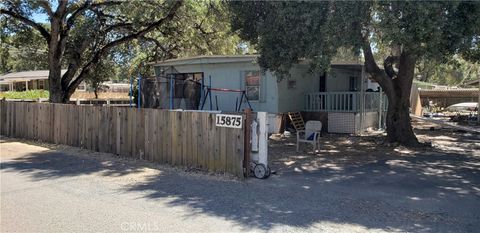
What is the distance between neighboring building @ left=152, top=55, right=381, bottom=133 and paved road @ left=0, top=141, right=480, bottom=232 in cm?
727

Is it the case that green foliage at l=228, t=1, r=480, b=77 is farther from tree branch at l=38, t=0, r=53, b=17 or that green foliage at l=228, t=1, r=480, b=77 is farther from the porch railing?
tree branch at l=38, t=0, r=53, b=17

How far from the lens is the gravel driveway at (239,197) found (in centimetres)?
540

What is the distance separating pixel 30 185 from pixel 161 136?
2.98m

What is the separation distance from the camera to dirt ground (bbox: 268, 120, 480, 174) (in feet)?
33.1

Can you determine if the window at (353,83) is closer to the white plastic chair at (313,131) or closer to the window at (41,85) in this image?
the white plastic chair at (313,131)

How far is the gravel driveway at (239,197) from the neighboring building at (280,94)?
669cm

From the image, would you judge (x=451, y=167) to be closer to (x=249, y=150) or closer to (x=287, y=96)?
(x=249, y=150)

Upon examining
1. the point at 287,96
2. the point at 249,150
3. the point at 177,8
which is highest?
the point at 177,8

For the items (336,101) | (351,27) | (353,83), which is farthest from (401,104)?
(353,83)

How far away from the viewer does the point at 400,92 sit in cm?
1362

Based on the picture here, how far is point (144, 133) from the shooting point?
10.1m

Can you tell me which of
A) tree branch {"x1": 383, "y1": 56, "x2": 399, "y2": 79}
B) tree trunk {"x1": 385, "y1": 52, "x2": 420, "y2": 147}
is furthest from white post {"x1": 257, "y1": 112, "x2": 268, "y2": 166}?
tree branch {"x1": 383, "y1": 56, "x2": 399, "y2": 79}

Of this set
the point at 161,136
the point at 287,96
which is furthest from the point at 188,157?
the point at 287,96

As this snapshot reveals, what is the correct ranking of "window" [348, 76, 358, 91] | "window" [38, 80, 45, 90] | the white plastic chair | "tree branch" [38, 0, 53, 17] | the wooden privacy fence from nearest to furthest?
the wooden privacy fence
the white plastic chair
"tree branch" [38, 0, 53, 17]
"window" [348, 76, 358, 91]
"window" [38, 80, 45, 90]
